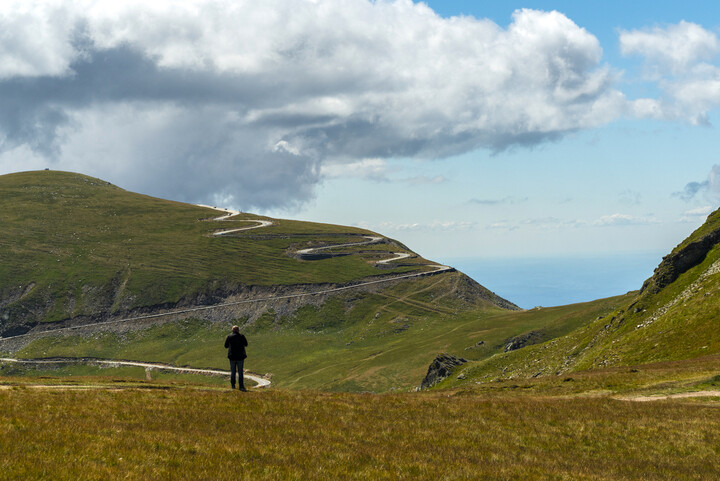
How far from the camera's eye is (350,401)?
34.4 metres

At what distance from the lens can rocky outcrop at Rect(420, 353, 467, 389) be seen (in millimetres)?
92625

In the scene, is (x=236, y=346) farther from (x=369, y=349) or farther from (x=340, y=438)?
(x=369, y=349)

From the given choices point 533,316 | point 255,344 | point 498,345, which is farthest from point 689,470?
point 255,344

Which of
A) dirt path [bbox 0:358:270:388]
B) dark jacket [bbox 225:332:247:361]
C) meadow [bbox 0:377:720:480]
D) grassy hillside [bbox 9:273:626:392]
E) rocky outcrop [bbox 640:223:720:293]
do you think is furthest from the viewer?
dirt path [bbox 0:358:270:388]

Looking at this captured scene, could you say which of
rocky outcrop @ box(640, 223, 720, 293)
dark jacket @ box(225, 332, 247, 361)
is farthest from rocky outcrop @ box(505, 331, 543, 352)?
dark jacket @ box(225, 332, 247, 361)

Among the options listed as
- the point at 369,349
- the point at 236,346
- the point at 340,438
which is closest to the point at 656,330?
the point at 236,346

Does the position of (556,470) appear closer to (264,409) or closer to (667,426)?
(667,426)

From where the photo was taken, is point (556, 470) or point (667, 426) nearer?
point (556, 470)

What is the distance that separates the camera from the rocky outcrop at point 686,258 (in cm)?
7394

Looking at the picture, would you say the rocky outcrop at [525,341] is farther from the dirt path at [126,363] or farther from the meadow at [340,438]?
the dirt path at [126,363]

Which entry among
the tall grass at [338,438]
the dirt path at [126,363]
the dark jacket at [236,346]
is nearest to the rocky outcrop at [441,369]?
the tall grass at [338,438]

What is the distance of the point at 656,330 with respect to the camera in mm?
62625

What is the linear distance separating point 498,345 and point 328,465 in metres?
115

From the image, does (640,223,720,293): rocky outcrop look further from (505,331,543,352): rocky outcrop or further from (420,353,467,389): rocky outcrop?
(505,331,543,352): rocky outcrop
